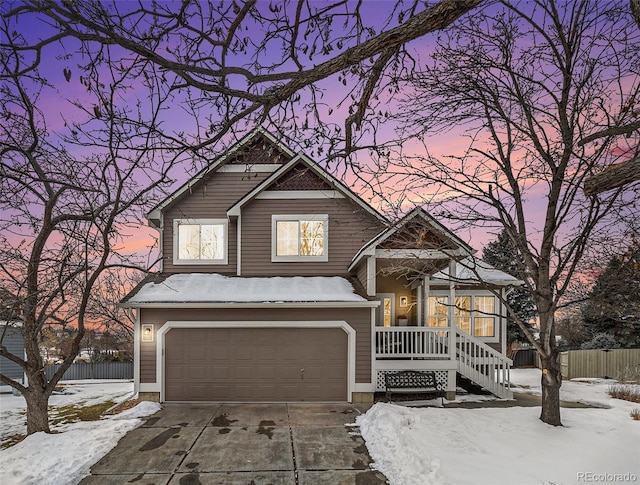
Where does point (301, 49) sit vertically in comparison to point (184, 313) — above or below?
above

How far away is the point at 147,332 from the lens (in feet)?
34.6

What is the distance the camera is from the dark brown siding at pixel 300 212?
12.3m

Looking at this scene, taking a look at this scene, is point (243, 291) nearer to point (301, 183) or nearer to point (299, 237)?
point (299, 237)

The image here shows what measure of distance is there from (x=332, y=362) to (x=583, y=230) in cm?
680

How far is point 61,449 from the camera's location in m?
6.87

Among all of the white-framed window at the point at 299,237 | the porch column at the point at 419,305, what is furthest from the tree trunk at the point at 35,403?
the porch column at the point at 419,305

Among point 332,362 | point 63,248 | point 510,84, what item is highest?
point 510,84

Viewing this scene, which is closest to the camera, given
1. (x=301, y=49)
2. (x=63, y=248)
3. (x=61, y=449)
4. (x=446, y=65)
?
(x=301, y=49)

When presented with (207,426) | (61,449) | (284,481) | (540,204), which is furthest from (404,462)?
(61,449)

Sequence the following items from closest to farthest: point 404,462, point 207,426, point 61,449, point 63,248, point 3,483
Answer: point 3,483, point 404,462, point 61,449, point 207,426, point 63,248

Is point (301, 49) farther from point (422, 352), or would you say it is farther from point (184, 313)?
point (422, 352)

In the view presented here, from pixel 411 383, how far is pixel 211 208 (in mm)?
8171

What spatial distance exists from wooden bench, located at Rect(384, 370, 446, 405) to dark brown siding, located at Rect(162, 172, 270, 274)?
589 cm

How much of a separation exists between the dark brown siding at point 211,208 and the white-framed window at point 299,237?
1450mm
